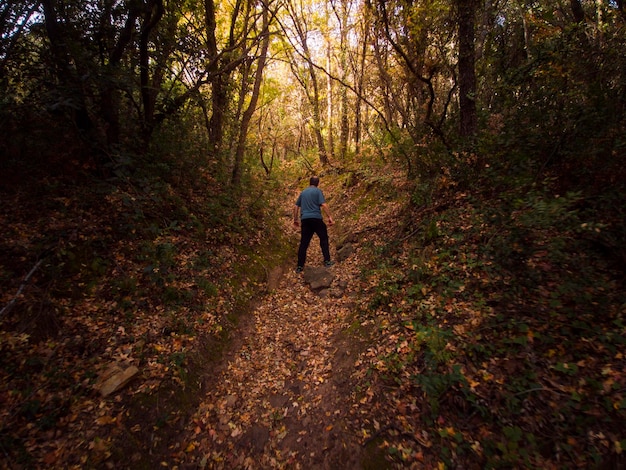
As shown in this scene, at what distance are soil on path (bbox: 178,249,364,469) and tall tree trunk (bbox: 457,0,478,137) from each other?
5.08 m

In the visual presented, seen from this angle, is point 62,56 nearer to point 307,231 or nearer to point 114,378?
point 114,378

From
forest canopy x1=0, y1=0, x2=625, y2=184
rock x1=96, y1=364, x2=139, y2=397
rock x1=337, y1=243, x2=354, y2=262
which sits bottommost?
rock x1=96, y1=364, x2=139, y2=397

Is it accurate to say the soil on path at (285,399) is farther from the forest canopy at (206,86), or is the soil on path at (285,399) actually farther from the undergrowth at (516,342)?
the forest canopy at (206,86)

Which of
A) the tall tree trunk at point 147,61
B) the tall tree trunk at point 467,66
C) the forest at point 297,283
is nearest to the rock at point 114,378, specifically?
the forest at point 297,283

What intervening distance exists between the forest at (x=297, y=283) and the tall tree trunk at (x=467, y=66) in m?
0.05

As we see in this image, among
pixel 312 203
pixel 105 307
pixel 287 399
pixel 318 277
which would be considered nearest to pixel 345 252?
pixel 318 277

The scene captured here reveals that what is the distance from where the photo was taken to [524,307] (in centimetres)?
373

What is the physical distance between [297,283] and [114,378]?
4.42 m

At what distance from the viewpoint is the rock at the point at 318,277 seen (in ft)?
23.0

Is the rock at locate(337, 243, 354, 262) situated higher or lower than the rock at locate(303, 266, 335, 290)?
higher

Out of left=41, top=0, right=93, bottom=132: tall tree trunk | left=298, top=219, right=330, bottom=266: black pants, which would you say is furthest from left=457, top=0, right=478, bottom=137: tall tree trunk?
left=41, top=0, right=93, bottom=132: tall tree trunk

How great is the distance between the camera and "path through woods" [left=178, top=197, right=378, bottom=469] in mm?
3318

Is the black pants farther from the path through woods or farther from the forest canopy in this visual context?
the forest canopy

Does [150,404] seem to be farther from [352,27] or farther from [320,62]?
[320,62]
